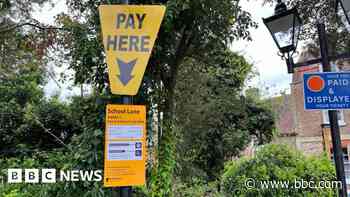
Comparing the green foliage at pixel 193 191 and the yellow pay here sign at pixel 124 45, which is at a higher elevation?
the yellow pay here sign at pixel 124 45

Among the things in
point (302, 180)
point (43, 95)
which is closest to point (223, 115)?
point (302, 180)

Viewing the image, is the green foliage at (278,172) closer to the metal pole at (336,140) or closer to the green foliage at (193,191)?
the green foliage at (193,191)

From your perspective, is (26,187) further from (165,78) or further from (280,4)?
(280,4)

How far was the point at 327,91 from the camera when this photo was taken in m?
2.76

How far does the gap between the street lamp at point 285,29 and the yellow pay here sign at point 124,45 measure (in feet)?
5.36

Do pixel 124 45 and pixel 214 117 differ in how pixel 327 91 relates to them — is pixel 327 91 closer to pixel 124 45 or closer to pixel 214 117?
pixel 124 45

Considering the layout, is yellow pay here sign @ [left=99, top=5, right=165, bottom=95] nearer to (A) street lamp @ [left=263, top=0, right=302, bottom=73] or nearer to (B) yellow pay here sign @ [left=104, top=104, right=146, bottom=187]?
(B) yellow pay here sign @ [left=104, top=104, right=146, bottom=187]

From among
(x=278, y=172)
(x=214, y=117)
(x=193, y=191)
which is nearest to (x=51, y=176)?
(x=193, y=191)

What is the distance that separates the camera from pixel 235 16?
14.4 feet

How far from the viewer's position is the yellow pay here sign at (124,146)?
178cm

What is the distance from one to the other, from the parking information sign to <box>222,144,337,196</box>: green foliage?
6.84 feet

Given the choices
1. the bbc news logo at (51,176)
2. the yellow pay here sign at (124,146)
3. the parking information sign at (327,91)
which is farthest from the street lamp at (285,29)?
the bbc news logo at (51,176)

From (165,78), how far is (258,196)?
2404 millimetres

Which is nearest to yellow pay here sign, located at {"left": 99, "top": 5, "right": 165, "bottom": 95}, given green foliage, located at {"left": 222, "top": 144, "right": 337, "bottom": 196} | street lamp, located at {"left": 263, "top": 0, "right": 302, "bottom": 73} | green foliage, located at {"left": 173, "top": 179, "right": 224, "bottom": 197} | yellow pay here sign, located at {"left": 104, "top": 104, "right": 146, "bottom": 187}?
yellow pay here sign, located at {"left": 104, "top": 104, "right": 146, "bottom": 187}
